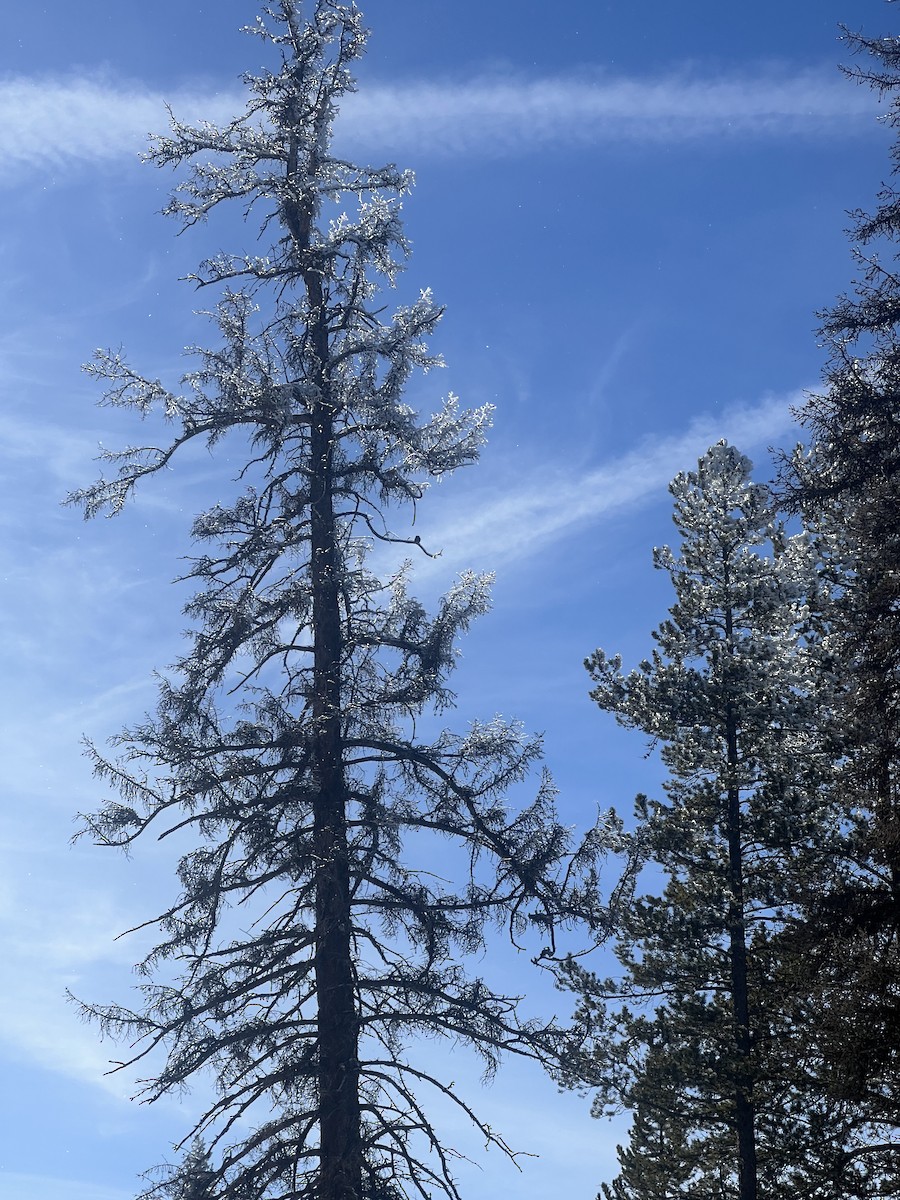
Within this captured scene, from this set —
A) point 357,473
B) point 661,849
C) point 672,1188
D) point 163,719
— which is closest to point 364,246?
point 357,473

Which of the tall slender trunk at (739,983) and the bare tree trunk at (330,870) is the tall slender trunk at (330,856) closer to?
the bare tree trunk at (330,870)

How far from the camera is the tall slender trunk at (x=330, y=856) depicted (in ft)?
38.3

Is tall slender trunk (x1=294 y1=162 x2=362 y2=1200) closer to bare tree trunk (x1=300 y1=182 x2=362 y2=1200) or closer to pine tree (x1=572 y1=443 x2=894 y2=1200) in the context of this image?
bare tree trunk (x1=300 y1=182 x2=362 y2=1200)

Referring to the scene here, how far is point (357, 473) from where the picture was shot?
555 inches

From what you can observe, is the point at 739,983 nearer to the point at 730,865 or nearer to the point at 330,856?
the point at 730,865

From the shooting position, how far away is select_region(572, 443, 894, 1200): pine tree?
19.9 m

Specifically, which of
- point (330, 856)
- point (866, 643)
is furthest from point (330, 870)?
point (866, 643)

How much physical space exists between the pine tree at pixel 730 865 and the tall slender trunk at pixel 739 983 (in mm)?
30

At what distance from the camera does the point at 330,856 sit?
1189 cm

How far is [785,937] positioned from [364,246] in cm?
1216

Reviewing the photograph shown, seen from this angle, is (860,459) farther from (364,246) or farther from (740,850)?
(740,850)

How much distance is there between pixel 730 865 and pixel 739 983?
1924mm

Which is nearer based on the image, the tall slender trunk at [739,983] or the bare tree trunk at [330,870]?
the bare tree trunk at [330,870]

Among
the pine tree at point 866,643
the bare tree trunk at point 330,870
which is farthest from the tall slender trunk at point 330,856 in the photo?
the pine tree at point 866,643
